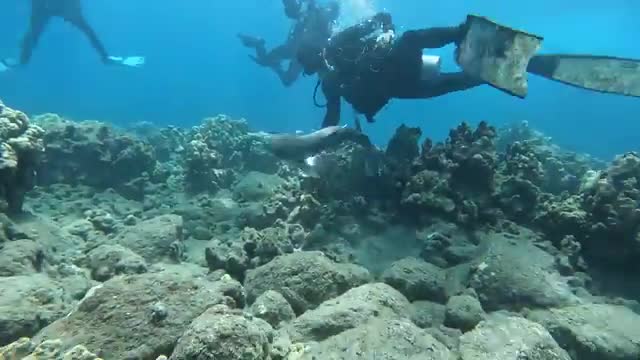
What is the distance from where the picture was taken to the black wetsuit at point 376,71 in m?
8.57

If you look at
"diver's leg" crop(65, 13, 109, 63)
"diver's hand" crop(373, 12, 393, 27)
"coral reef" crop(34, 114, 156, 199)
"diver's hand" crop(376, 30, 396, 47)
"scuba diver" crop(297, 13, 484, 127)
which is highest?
"diver's leg" crop(65, 13, 109, 63)

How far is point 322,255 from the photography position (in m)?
4.73

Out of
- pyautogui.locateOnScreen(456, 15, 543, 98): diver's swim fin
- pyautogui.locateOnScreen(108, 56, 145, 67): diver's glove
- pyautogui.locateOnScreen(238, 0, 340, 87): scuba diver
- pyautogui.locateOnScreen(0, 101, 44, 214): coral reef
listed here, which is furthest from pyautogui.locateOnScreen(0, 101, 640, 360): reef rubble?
pyautogui.locateOnScreen(108, 56, 145, 67): diver's glove

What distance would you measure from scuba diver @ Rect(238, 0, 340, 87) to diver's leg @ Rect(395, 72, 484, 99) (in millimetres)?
3872

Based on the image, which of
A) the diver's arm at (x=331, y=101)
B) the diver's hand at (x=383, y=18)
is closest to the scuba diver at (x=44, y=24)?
the diver's arm at (x=331, y=101)

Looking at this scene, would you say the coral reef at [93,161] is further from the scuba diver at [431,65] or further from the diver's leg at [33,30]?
the diver's leg at [33,30]

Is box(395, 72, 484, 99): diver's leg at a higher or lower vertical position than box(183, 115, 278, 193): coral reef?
higher

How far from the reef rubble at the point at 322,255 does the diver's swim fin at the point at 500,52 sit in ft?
3.14

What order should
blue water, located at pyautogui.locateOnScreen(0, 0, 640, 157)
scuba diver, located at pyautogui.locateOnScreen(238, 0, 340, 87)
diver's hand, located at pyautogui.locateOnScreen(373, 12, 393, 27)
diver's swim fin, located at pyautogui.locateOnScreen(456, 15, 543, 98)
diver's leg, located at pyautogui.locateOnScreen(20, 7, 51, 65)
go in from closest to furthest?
diver's swim fin, located at pyautogui.locateOnScreen(456, 15, 543, 98) < diver's hand, located at pyautogui.locateOnScreen(373, 12, 393, 27) < scuba diver, located at pyautogui.locateOnScreen(238, 0, 340, 87) < diver's leg, located at pyautogui.locateOnScreen(20, 7, 51, 65) < blue water, located at pyautogui.locateOnScreen(0, 0, 640, 157)

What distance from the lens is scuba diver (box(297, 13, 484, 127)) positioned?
8.58m

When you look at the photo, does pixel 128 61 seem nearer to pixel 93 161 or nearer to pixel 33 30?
pixel 33 30

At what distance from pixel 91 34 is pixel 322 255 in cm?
1849

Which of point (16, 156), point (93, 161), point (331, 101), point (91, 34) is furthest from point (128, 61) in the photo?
point (16, 156)

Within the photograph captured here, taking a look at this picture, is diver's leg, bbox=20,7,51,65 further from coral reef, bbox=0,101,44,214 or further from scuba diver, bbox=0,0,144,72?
coral reef, bbox=0,101,44,214
